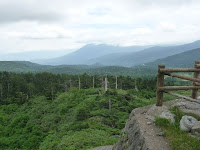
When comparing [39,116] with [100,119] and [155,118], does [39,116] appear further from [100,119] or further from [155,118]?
[155,118]

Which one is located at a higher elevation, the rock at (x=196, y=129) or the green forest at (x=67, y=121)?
the rock at (x=196, y=129)

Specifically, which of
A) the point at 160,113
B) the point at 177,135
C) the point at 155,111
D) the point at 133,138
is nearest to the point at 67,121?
the point at 133,138

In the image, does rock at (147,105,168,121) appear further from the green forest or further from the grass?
the green forest

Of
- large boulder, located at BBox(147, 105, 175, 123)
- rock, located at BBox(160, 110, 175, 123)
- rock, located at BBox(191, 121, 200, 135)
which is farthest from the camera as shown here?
large boulder, located at BBox(147, 105, 175, 123)

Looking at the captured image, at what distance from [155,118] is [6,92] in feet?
198

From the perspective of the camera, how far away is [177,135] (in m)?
5.07

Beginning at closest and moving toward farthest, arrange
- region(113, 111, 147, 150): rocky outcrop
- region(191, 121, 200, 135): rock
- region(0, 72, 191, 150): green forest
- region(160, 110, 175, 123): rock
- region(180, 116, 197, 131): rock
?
region(191, 121, 200, 135): rock → region(180, 116, 197, 131): rock → region(113, 111, 147, 150): rocky outcrop → region(160, 110, 175, 123): rock → region(0, 72, 191, 150): green forest

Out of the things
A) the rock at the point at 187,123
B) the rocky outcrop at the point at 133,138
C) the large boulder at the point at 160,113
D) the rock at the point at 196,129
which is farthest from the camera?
the large boulder at the point at 160,113

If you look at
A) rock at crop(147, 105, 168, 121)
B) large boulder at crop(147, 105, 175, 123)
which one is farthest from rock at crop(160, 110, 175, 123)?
rock at crop(147, 105, 168, 121)

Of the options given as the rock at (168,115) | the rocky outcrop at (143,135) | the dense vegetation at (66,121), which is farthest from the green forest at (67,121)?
the rock at (168,115)

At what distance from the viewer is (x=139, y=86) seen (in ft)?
176

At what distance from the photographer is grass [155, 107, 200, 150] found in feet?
14.9

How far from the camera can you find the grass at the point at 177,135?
4.54 m

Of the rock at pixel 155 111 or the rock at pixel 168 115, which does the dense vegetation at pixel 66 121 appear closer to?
the rock at pixel 155 111
